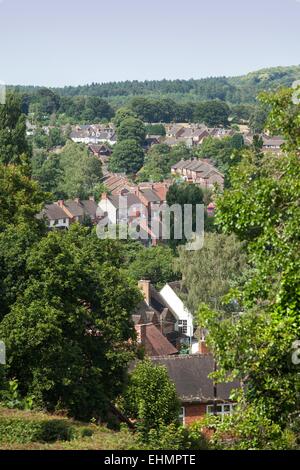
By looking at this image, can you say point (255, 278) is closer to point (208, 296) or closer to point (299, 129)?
point (299, 129)

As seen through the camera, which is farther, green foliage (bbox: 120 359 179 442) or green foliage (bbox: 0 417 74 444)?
green foliage (bbox: 120 359 179 442)

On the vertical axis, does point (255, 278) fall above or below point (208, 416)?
above

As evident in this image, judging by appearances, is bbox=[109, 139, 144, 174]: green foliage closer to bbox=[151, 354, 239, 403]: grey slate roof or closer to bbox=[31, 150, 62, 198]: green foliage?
bbox=[31, 150, 62, 198]: green foliage

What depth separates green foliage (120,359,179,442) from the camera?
16.9 meters

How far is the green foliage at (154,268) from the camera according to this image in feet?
145

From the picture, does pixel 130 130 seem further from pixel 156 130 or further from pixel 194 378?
pixel 194 378

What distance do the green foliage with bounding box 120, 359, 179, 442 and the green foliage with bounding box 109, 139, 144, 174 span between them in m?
86.9

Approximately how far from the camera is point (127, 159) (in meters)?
106

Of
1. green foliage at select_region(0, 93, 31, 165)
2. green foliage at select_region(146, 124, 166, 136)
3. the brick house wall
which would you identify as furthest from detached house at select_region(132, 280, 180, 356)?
green foliage at select_region(146, 124, 166, 136)

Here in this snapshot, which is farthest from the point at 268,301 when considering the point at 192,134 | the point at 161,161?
the point at 192,134

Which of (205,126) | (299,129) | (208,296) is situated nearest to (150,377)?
(299,129)

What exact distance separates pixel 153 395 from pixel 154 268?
1070 inches
